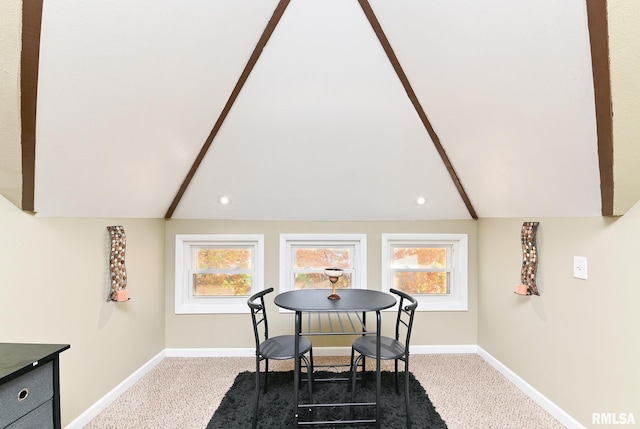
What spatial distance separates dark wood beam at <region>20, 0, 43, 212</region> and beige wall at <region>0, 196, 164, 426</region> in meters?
0.30

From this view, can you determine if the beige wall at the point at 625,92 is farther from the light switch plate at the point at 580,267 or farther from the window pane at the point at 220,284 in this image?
the window pane at the point at 220,284

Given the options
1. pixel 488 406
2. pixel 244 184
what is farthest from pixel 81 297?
pixel 488 406

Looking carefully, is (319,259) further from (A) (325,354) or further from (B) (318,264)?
(A) (325,354)

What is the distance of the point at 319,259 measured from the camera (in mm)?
3549

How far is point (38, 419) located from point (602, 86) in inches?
106

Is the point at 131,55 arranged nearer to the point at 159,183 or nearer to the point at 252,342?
the point at 159,183

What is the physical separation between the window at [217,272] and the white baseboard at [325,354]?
0.42m

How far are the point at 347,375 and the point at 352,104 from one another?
231 centimetres

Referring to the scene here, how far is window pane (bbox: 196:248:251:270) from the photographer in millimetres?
3523

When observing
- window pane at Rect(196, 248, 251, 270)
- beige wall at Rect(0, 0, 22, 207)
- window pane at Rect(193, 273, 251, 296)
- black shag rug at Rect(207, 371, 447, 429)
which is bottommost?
black shag rug at Rect(207, 371, 447, 429)

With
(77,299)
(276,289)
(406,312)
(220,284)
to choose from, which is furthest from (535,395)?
(77,299)

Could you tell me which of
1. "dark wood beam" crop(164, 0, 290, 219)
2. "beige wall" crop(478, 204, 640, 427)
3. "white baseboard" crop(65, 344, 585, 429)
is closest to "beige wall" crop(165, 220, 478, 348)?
"white baseboard" crop(65, 344, 585, 429)

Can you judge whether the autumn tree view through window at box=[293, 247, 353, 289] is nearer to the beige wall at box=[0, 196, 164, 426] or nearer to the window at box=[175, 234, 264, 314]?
the window at box=[175, 234, 264, 314]

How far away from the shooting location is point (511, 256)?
9.50 feet
